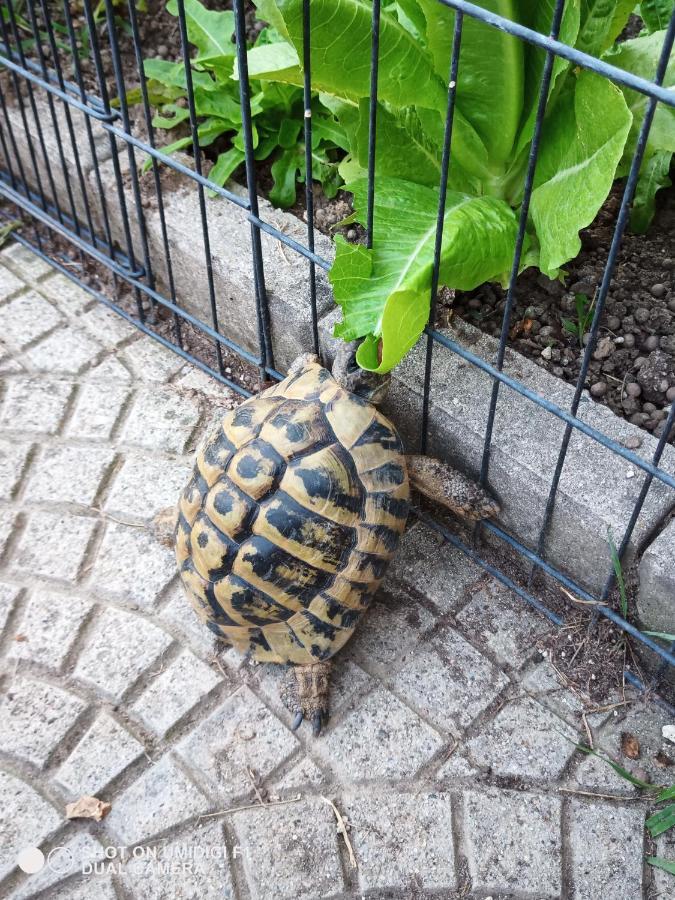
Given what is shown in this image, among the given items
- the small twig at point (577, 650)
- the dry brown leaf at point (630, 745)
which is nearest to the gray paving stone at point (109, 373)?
the small twig at point (577, 650)

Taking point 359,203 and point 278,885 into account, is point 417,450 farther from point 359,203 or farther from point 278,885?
point 278,885

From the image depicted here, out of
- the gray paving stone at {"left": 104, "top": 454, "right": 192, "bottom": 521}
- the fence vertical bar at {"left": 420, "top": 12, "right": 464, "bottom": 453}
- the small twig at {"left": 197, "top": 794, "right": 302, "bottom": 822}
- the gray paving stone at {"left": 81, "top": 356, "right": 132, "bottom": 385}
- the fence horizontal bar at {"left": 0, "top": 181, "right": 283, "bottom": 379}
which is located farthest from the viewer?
the gray paving stone at {"left": 81, "top": 356, "right": 132, "bottom": 385}

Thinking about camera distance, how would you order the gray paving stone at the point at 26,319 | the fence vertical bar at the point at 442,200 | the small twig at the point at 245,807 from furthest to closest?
the gray paving stone at the point at 26,319
the small twig at the point at 245,807
the fence vertical bar at the point at 442,200

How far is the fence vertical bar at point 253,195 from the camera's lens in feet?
6.59

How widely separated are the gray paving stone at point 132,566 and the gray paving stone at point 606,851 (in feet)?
4.14

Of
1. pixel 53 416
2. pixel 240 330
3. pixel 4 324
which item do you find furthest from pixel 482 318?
pixel 4 324

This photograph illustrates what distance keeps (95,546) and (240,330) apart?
34.7 inches

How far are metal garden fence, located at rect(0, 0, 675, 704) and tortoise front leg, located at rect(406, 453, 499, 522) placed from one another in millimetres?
54

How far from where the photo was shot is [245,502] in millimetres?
2111

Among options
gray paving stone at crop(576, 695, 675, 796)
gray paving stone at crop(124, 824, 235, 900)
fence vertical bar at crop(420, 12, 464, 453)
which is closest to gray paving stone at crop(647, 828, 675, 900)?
gray paving stone at crop(576, 695, 675, 796)

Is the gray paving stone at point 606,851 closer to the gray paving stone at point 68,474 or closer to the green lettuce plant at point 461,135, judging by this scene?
the green lettuce plant at point 461,135

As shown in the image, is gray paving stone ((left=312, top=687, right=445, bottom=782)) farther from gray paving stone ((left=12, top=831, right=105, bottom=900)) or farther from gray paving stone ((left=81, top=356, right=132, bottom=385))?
gray paving stone ((left=81, top=356, right=132, bottom=385))

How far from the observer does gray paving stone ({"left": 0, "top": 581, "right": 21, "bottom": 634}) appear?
2385mm

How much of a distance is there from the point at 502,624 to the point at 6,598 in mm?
1411
